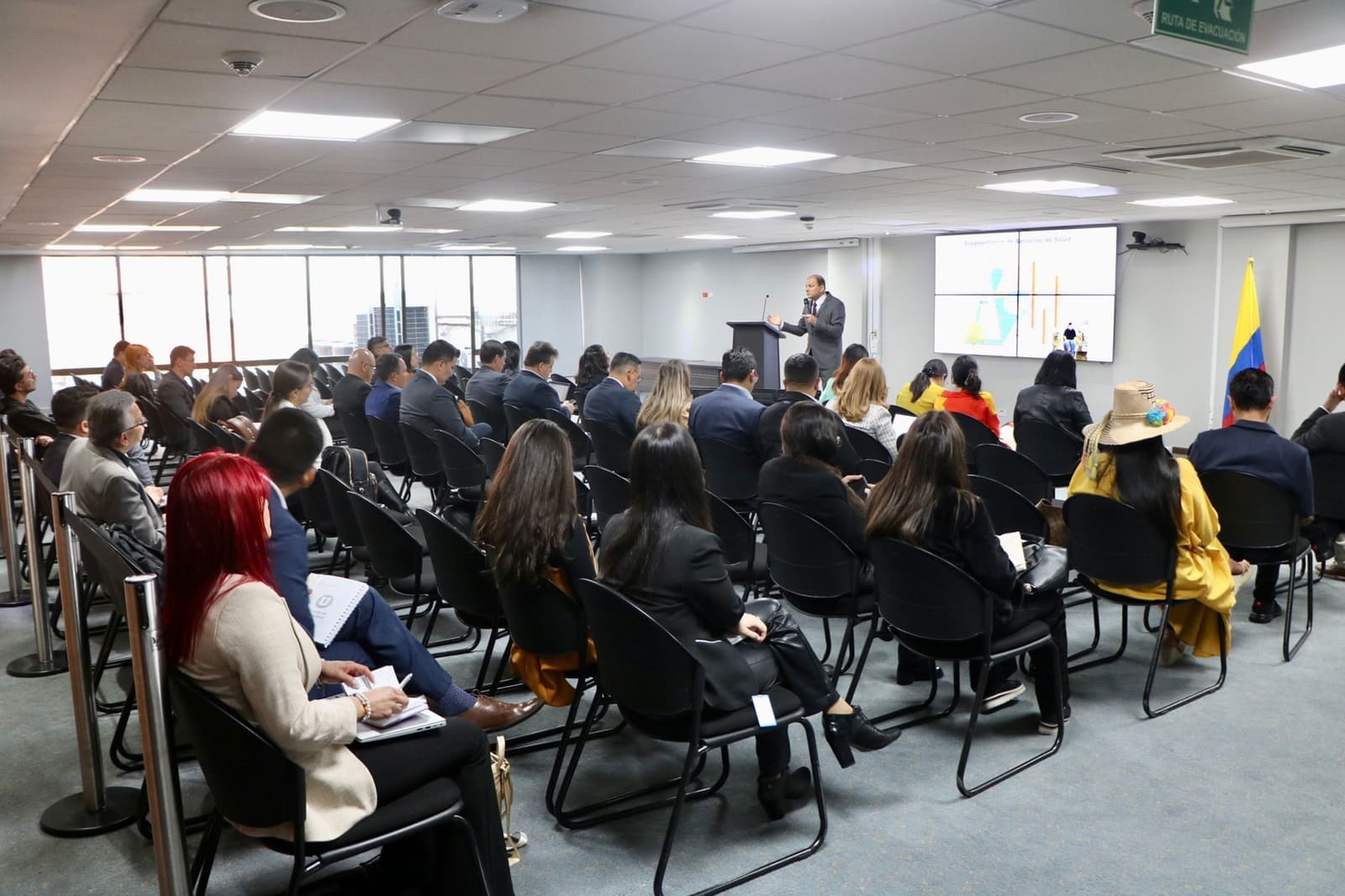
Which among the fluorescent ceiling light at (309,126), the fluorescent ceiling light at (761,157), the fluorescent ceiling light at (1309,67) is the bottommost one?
the fluorescent ceiling light at (1309,67)

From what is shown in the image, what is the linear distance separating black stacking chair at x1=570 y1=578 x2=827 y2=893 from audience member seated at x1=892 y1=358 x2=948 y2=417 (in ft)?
13.8

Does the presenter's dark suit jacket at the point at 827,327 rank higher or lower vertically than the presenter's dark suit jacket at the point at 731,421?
higher

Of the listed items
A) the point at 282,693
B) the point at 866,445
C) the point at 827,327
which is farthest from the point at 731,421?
the point at 827,327

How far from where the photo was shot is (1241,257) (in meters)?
10.2

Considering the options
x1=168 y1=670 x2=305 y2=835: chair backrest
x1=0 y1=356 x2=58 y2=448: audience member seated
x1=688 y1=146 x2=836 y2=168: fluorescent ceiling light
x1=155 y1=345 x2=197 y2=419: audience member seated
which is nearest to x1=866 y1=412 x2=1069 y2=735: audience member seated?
x1=168 y1=670 x2=305 y2=835: chair backrest

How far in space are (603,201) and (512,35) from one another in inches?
211

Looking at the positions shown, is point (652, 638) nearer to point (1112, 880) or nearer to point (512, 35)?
point (1112, 880)

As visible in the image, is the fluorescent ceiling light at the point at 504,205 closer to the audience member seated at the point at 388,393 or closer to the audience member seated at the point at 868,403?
the audience member seated at the point at 388,393

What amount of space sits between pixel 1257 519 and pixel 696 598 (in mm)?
2904

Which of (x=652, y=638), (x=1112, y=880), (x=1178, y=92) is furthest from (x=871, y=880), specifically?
(x=1178, y=92)

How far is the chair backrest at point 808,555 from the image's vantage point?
367cm

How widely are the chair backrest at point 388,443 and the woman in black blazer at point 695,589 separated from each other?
449cm

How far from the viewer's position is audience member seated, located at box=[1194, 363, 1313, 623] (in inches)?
165

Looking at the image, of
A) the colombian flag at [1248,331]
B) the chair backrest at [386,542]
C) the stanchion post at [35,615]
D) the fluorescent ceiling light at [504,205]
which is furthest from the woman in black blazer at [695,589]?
the colombian flag at [1248,331]
